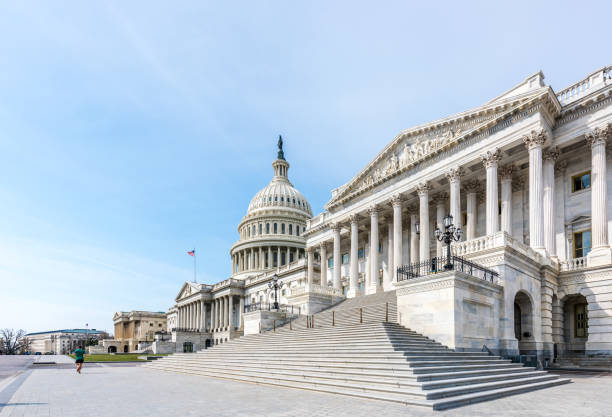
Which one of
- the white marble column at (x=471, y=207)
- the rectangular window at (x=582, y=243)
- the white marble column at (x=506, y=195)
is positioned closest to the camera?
the rectangular window at (x=582, y=243)

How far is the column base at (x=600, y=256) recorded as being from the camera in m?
28.5

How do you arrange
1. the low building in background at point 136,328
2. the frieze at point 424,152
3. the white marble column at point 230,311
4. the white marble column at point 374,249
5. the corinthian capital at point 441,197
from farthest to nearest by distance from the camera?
the low building in background at point 136,328 < the white marble column at point 230,311 < the white marble column at point 374,249 < the corinthian capital at point 441,197 < the frieze at point 424,152

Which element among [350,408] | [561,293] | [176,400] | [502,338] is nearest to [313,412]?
[350,408]

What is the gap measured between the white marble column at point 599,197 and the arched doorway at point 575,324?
3.20 m

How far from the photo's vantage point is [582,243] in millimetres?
32469

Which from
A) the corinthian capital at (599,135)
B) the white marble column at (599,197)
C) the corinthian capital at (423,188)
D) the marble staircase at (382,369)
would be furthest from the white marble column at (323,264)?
the corinthian capital at (599,135)

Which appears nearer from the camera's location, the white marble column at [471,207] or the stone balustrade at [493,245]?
the stone balustrade at [493,245]

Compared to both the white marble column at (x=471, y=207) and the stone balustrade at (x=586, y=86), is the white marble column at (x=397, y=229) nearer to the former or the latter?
the white marble column at (x=471, y=207)

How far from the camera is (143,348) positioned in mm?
99875

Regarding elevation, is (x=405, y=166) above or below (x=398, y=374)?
above

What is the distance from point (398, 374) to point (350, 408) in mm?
3378

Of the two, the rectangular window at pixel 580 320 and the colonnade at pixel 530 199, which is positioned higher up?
the colonnade at pixel 530 199

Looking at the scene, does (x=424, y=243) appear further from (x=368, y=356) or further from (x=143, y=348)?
(x=143, y=348)

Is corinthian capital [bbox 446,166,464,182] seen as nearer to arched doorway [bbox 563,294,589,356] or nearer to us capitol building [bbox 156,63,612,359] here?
us capitol building [bbox 156,63,612,359]
